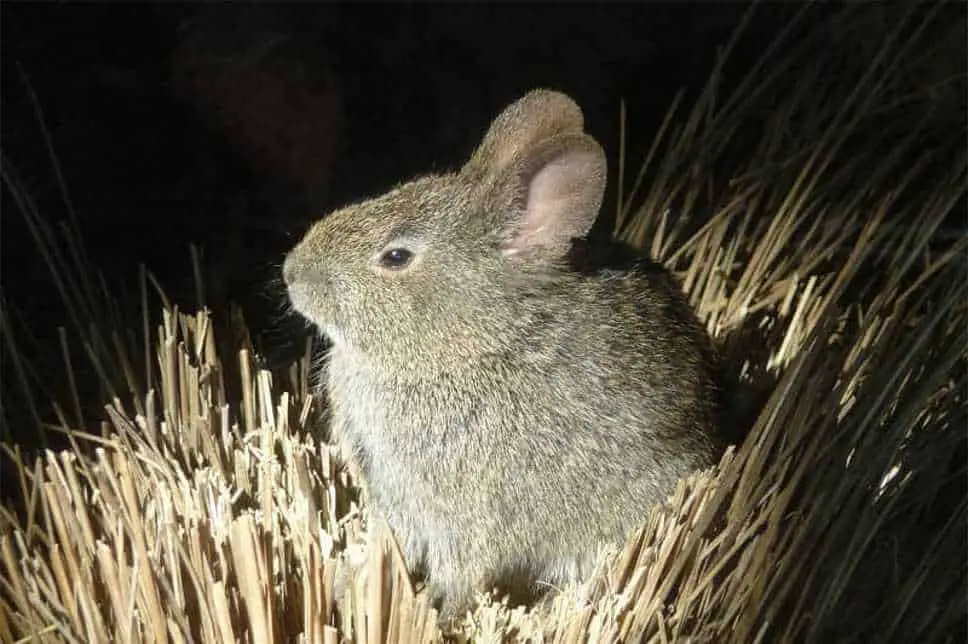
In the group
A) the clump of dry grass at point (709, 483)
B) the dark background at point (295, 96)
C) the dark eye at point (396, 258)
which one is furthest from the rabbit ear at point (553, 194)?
the dark background at point (295, 96)

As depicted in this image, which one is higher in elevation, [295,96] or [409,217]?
[295,96]

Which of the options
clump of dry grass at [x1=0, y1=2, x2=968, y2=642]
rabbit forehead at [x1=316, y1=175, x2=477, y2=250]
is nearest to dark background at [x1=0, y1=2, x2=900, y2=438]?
clump of dry grass at [x1=0, y1=2, x2=968, y2=642]

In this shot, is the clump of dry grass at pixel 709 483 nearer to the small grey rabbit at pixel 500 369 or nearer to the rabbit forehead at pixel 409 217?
the small grey rabbit at pixel 500 369

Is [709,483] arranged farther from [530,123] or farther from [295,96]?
[295,96]

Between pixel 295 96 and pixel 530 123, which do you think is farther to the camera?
pixel 295 96

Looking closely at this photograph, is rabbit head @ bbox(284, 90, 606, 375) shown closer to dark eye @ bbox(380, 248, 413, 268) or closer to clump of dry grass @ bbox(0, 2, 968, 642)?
dark eye @ bbox(380, 248, 413, 268)

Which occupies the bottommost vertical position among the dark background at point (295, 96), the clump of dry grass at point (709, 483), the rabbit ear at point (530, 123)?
the clump of dry grass at point (709, 483)

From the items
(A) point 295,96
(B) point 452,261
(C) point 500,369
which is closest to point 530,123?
(B) point 452,261
